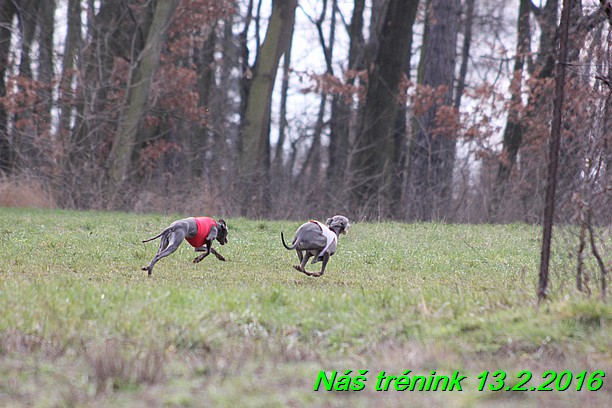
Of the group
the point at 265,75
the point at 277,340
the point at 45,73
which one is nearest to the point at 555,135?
the point at 277,340

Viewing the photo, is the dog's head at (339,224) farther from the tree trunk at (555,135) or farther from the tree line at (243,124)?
the tree line at (243,124)

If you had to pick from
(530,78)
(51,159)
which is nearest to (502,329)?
(51,159)

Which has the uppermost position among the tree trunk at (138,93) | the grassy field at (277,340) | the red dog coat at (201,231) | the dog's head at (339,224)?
the tree trunk at (138,93)

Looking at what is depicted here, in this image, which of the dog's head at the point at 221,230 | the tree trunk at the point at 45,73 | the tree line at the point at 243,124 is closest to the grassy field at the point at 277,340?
the dog's head at the point at 221,230

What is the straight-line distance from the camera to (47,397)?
17.8 feet

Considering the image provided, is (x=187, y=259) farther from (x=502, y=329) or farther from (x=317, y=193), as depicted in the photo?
(x=317, y=193)

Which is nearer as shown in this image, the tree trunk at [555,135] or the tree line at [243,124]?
the tree trunk at [555,135]

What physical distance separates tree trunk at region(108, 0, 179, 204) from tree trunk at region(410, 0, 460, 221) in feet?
26.8

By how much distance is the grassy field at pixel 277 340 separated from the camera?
18.2 feet

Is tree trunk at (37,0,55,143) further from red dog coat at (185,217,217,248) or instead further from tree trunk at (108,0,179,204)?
red dog coat at (185,217,217,248)

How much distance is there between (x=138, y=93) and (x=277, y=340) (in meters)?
21.2

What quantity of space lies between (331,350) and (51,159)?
19.8m

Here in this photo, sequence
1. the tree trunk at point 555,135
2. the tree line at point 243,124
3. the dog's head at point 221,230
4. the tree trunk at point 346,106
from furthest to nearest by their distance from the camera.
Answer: the tree trunk at point 346,106 < the tree line at point 243,124 < the dog's head at point 221,230 < the tree trunk at point 555,135

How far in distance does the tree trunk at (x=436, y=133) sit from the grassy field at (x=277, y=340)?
1457 cm
